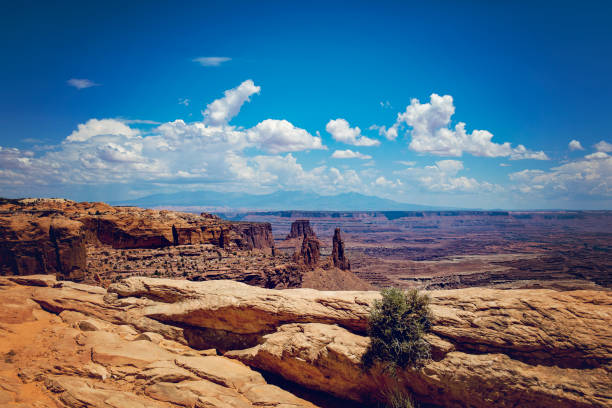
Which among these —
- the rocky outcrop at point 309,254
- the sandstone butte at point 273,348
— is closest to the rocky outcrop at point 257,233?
the rocky outcrop at point 309,254

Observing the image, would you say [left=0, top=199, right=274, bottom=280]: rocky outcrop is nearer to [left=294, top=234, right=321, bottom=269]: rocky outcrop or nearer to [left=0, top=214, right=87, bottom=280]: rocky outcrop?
[left=0, top=214, right=87, bottom=280]: rocky outcrop

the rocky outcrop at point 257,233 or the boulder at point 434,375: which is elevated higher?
the boulder at point 434,375

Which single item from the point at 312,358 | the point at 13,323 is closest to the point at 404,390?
the point at 312,358

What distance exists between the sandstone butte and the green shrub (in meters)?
0.40

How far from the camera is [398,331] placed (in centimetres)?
1279

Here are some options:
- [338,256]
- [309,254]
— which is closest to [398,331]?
[309,254]

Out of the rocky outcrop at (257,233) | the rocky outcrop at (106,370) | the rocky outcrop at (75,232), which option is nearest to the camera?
the rocky outcrop at (106,370)

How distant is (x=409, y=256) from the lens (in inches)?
7771

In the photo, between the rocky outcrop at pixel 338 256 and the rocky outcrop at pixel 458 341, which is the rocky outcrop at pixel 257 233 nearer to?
the rocky outcrop at pixel 338 256

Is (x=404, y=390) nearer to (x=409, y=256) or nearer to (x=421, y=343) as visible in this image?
(x=421, y=343)

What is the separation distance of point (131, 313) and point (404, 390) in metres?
13.4

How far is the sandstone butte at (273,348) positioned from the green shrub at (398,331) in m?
0.40

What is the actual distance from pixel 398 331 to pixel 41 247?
24338mm

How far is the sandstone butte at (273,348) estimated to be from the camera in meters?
10.8
